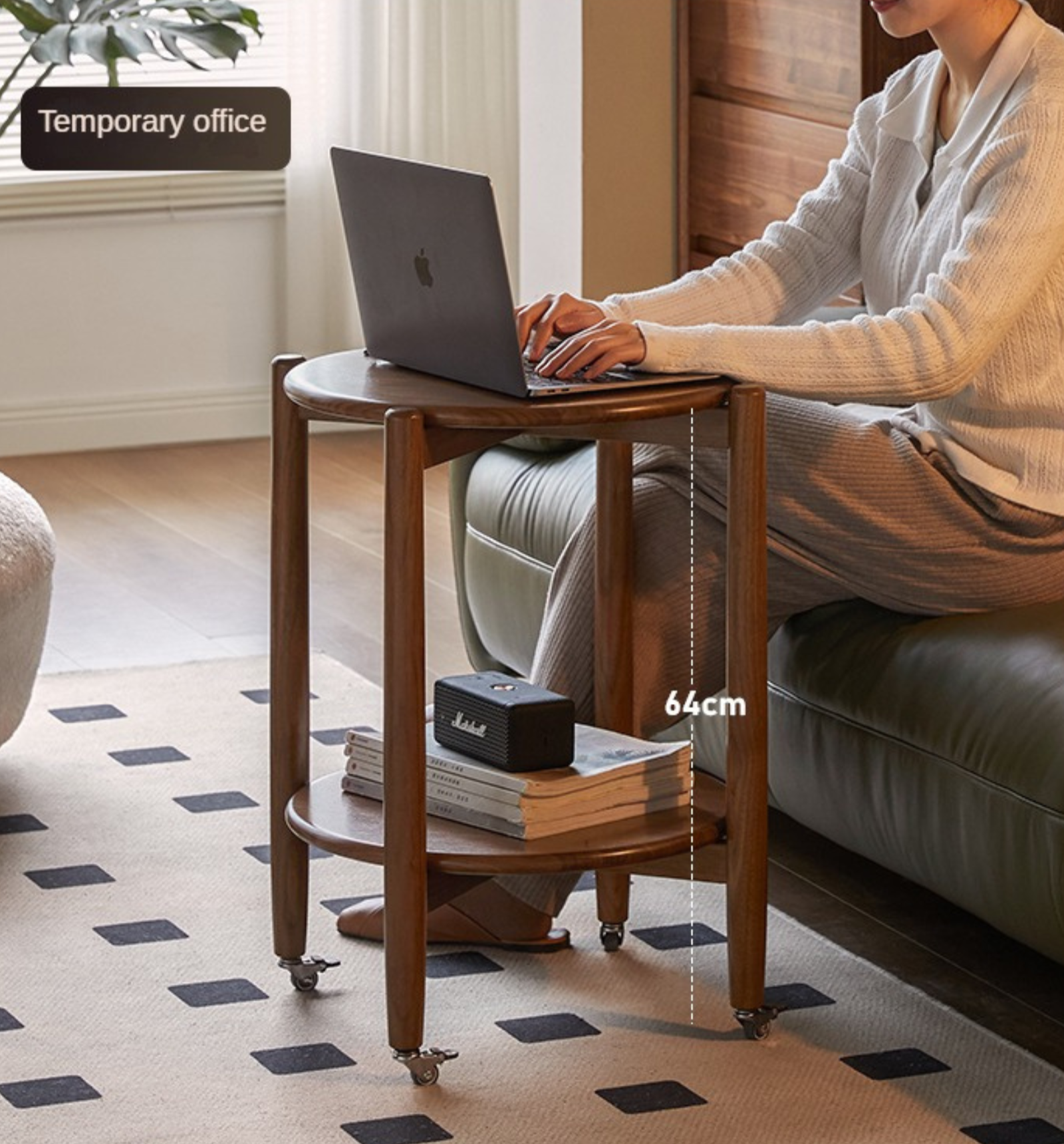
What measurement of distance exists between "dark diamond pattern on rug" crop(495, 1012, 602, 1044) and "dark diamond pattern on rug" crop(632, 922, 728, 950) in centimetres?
20

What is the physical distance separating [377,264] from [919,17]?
0.55m

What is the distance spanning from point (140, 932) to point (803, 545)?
0.73 metres

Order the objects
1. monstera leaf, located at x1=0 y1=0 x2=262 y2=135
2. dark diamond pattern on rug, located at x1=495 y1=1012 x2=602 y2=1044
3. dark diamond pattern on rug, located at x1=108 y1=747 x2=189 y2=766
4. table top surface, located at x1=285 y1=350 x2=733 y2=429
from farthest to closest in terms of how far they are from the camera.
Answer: monstera leaf, located at x1=0 y1=0 x2=262 y2=135
dark diamond pattern on rug, located at x1=108 y1=747 x2=189 y2=766
dark diamond pattern on rug, located at x1=495 y1=1012 x2=602 y2=1044
table top surface, located at x1=285 y1=350 x2=733 y2=429

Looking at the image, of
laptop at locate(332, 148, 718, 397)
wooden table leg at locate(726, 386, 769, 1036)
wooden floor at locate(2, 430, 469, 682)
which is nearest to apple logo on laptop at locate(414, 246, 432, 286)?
laptop at locate(332, 148, 718, 397)

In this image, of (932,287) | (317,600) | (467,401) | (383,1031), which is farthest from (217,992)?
(317,600)

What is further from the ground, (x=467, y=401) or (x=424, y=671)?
(x=467, y=401)

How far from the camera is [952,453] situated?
2111mm

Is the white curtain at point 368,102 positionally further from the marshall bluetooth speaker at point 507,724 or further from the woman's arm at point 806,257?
the marshall bluetooth speaker at point 507,724

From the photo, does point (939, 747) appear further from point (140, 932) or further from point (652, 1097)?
point (140, 932)

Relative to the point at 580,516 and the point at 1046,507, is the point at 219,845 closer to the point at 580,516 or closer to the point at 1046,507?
the point at 580,516

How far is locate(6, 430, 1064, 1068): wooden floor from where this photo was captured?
215 centimetres

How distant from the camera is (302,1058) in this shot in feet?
6.25

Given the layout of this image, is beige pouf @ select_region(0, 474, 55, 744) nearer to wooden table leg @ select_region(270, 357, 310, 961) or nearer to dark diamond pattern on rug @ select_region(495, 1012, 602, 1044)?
wooden table leg @ select_region(270, 357, 310, 961)

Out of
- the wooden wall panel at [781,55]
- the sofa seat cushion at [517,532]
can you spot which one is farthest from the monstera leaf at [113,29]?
the sofa seat cushion at [517,532]
